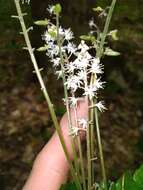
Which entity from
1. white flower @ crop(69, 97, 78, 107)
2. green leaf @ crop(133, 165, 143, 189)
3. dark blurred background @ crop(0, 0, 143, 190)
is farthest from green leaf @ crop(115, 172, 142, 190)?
dark blurred background @ crop(0, 0, 143, 190)

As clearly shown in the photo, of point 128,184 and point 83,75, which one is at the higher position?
point 83,75

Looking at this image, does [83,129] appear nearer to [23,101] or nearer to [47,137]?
[47,137]

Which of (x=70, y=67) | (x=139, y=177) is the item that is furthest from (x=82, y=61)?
(x=139, y=177)

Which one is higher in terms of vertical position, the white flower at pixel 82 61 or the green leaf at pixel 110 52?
the green leaf at pixel 110 52

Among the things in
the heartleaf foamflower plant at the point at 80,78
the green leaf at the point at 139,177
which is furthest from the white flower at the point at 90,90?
the green leaf at the point at 139,177

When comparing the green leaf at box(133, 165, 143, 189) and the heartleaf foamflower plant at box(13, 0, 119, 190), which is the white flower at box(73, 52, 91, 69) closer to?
the heartleaf foamflower plant at box(13, 0, 119, 190)

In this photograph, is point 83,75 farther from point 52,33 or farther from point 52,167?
point 52,167

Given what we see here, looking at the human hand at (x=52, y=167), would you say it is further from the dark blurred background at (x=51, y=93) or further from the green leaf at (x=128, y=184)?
the dark blurred background at (x=51, y=93)

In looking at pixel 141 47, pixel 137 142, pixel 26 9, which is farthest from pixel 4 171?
pixel 141 47
